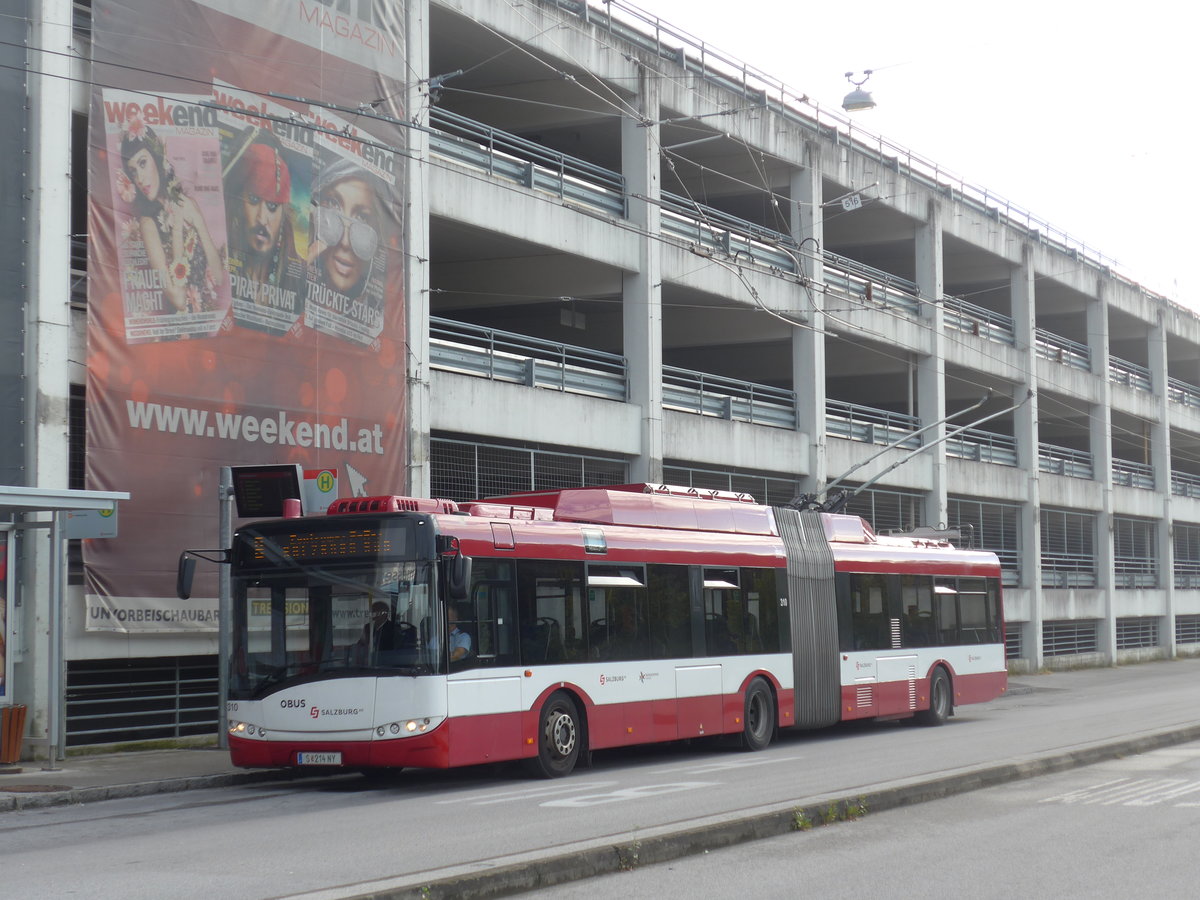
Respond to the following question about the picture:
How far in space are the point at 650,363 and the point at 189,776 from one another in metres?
14.6

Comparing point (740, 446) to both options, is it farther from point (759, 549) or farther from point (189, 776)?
point (189, 776)

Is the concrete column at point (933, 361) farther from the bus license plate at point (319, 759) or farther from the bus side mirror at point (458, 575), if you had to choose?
the bus license plate at point (319, 759)

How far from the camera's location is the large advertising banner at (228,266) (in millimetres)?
18656

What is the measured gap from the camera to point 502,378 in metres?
25.8

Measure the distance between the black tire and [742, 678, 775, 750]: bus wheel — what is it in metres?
4.82

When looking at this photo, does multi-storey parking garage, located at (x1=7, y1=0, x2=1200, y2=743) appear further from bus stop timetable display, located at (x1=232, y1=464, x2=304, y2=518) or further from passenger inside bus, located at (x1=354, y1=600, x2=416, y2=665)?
passenger inside bus, located at (x1=354, y1=600, x2=416, y2=665)

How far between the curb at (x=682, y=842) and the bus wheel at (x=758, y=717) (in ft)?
15.6

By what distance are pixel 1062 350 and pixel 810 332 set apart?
16752 millimetres

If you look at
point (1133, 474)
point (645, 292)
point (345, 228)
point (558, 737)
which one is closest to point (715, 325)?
point (645, 292)

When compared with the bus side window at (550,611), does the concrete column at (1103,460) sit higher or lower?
higher

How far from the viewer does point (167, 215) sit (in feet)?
63.7

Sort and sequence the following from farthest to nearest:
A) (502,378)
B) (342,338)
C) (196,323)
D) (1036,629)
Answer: (1036,629) → (502,378) → (342,338) → (196,323)

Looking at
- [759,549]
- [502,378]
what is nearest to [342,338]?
[502,378]

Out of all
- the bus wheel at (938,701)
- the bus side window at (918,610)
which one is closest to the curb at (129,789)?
the bus side window at (918,610)
